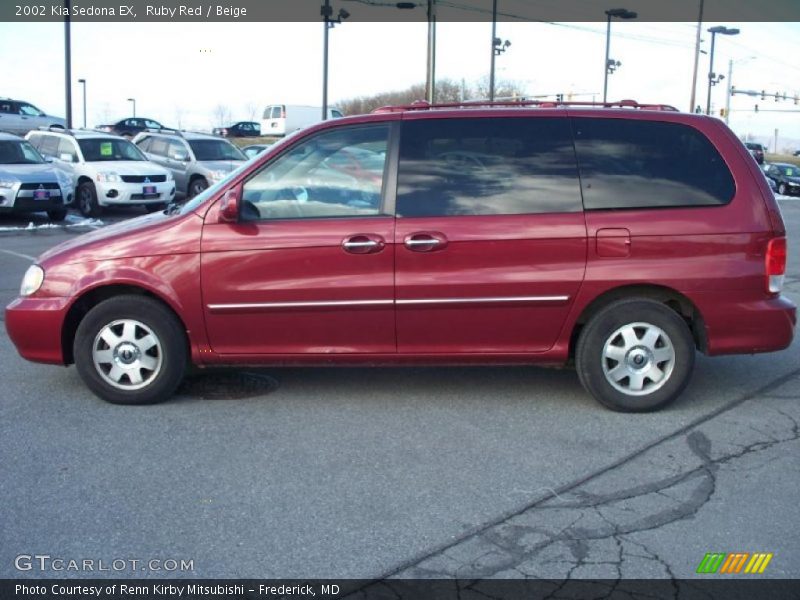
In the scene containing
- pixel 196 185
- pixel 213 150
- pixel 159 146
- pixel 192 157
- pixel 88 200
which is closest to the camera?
pixel 88 200

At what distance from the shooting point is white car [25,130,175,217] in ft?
59.9

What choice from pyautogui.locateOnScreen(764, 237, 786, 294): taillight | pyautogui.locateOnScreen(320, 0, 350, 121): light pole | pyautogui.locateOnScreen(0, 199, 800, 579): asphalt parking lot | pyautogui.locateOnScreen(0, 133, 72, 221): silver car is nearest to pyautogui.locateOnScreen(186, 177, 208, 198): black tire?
pyautogui.locateOnScreen(0, 133, 72, 221): silver car

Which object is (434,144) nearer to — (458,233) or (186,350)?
(458,233)

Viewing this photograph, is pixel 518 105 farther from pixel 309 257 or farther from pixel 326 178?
pixel 309 257

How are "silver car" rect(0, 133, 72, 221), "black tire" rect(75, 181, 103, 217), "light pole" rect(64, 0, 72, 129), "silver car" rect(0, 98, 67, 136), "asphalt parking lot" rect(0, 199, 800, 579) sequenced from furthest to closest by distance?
"silver car" rect(0, 98, 67, 136)
"light pole" rect(64, 0, 72, 129)
"black tire" rect(75, 181, 103, 217)
"silver car" rect(0, 133, 72, 221)
"asphalt parking lot" rect(0, 199, 800, 579)

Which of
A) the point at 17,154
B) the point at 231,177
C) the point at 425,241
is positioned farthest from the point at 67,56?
the point at 425,241

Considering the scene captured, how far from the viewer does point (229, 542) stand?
12.6 feet

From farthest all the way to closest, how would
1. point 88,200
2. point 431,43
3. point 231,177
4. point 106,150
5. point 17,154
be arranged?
point 431,43
point 106,150
point 88,200
point 17,154
point 231,177

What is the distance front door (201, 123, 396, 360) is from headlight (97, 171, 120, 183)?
44.7 feet

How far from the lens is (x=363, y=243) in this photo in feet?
18.0

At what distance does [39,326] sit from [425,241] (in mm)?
2530

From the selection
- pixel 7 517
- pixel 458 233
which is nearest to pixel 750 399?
pixel 458 233

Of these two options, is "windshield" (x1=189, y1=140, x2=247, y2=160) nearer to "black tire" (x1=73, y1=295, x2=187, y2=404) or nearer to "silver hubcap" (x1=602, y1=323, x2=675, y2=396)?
"black tire" (x1=73, y1=295, x2=187, y2=404)
